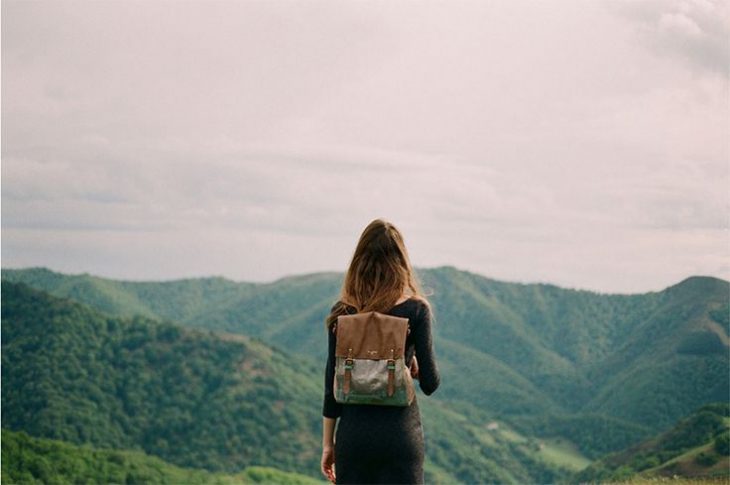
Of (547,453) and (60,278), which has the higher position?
(60,278)

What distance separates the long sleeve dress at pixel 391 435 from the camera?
3.12 m

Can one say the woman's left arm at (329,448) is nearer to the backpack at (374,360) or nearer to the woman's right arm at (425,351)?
the backpack at (374,360)

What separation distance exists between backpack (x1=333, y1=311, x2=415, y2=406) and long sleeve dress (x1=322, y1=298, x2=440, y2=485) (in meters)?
0.06

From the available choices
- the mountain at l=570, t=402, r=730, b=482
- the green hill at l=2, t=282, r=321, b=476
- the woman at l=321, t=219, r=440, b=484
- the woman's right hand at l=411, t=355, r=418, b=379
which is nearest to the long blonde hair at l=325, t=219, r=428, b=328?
the woman at l=321, t=219, r=440, b=484

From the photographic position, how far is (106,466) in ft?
124

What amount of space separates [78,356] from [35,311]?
5.64 m

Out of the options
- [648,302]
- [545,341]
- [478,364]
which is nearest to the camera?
[648,302]

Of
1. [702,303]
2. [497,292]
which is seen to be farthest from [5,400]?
[497,292]

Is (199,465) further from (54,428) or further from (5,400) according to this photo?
(5,400)

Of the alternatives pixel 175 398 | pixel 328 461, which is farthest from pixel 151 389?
pixel 328 461

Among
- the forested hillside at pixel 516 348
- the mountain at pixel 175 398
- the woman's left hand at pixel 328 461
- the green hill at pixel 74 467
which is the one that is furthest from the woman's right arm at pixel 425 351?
the mountain at pixel 175 398

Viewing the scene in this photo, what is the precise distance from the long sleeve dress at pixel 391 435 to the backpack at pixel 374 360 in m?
0.06

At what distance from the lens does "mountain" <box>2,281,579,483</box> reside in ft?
201

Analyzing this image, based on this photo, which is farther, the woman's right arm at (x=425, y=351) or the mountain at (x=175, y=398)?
the mountain at (x=175, y=398)
